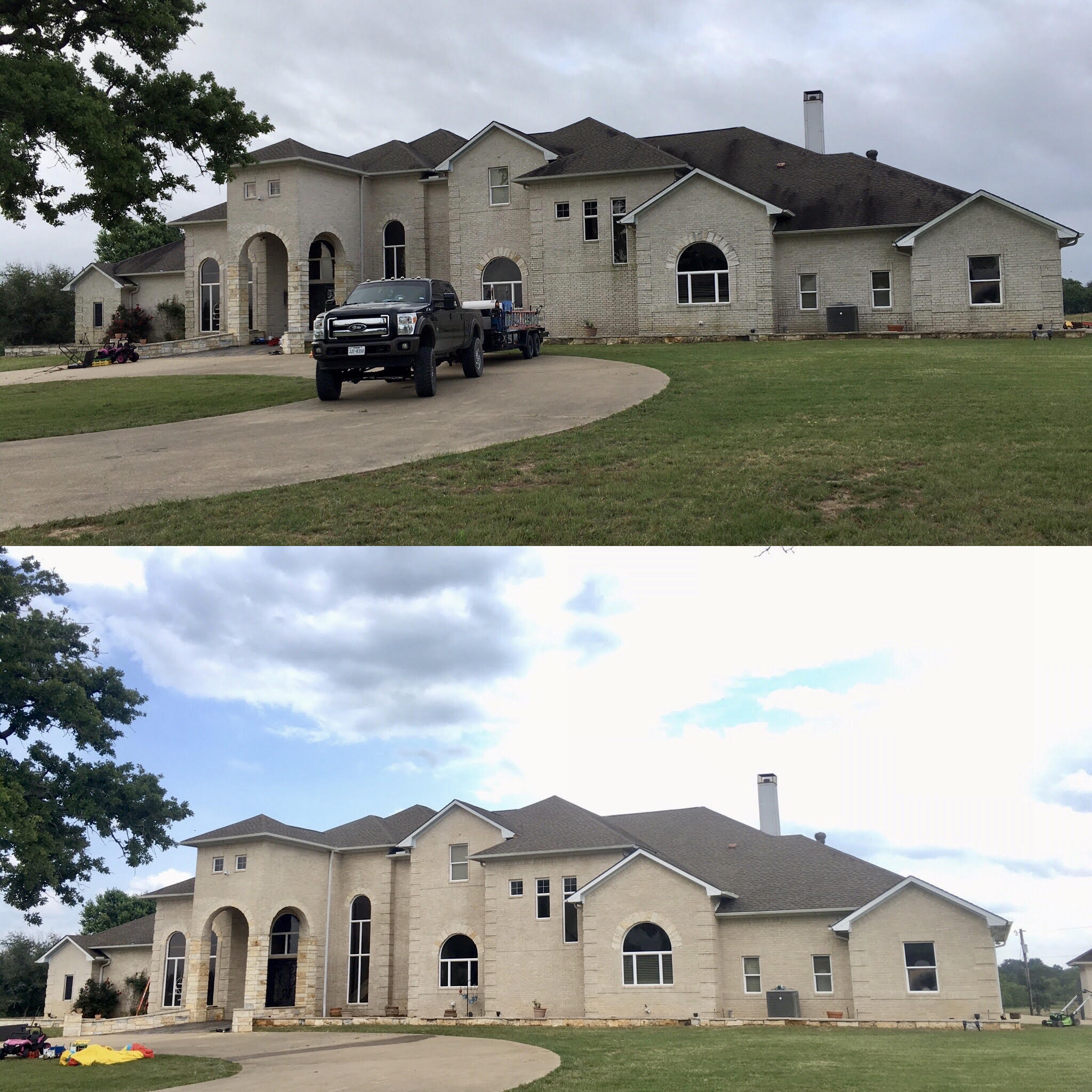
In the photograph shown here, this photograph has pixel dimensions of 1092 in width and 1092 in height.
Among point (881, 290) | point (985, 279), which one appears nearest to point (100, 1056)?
point (881, 290)

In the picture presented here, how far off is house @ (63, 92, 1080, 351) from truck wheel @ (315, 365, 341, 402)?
18092 millimetres

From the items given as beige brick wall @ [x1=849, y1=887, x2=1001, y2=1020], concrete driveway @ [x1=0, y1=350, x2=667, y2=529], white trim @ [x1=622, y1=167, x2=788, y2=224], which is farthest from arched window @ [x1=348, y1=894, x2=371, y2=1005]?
white trim @ [x1=622, y1=167, x2=788, y2=224]

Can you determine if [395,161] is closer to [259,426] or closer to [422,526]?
[259,426]

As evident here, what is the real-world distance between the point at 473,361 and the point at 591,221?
17.0 metres

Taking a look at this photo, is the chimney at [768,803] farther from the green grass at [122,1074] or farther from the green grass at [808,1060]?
the green grass at [122,1074]

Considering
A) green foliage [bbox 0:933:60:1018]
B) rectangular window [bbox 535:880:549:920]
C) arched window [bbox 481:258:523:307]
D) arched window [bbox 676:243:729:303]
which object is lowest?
green foliage [bbox 0:933:60:1018]

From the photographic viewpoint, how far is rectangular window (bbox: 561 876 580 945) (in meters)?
26.5

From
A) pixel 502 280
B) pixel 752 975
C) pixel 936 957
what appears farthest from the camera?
pixel 502 280

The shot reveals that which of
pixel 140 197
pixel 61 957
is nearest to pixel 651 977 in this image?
pixel 140 197

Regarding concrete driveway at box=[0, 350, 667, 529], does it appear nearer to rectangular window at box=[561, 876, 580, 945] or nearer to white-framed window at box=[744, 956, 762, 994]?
rectangular window at box=[561, 876, 580, 945]

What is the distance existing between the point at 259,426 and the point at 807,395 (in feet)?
31.8

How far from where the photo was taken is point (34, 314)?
61594 millimetres

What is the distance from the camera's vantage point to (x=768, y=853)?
27.4 metres

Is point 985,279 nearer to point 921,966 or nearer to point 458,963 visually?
point 921,966
